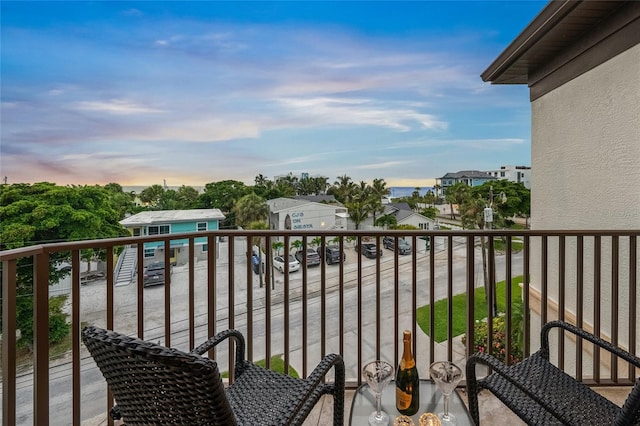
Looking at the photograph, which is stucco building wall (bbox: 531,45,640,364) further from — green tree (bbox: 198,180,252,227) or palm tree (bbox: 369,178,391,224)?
green tree (bbox: 198,180,252,227)

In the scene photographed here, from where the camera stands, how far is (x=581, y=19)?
2584 millimetres

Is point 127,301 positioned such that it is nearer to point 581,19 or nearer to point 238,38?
point 581,19

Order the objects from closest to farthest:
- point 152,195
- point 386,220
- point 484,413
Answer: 1. point 484,413
2. point 152,195
3. point 386,220

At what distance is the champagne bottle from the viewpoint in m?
1.28

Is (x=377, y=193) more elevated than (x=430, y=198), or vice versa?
(x=377, y=193)

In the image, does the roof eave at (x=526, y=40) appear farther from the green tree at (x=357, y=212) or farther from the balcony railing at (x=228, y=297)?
the green tree at (x=357, y=212)

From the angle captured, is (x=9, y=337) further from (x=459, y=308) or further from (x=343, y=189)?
(x=343, y=189)

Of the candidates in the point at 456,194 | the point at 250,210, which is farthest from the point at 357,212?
the point at 250,210

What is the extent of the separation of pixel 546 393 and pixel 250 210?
17.5ft

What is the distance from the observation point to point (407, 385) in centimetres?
129

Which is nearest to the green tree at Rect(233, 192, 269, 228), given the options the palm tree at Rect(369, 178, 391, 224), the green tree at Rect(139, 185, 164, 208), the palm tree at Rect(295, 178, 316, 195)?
the palm tree at Rect(295, 178, 316, 195)

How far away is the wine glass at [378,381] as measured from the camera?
1251 millimetres

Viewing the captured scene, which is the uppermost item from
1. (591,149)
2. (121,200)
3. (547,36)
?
(547,36)

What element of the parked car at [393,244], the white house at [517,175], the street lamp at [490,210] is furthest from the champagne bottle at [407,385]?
the white house at [517,175]
